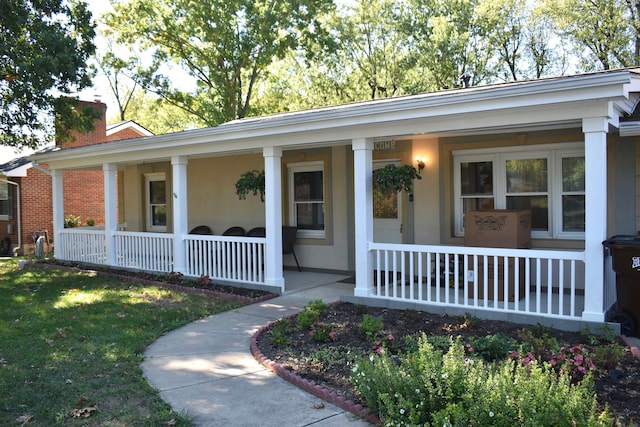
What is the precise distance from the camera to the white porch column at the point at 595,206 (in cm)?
560

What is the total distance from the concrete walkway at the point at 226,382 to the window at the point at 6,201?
14060 mm

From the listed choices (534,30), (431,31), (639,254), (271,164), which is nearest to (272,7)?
(431,31)

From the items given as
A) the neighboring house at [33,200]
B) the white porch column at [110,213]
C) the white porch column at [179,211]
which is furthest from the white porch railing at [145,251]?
the neighboring house at [33,200]

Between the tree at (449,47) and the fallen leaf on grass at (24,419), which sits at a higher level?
the tree at (449,47)

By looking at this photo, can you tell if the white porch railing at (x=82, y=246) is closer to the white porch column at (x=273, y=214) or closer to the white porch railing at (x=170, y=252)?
the white porch railing at (x=170, y=252)

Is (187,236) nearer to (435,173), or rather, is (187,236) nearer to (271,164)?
(271,164)

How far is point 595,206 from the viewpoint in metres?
5.65

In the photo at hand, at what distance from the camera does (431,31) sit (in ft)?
91.3

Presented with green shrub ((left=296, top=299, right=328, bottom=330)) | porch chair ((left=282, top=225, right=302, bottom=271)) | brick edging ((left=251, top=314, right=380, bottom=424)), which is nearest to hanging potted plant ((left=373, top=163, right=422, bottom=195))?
green shrub ((left=296, top=299, right=328, bottom=330))

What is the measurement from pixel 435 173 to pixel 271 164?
283cm

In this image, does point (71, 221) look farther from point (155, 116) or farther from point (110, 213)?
point (155, 116)

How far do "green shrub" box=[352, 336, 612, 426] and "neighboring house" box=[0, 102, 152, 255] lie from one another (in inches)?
605

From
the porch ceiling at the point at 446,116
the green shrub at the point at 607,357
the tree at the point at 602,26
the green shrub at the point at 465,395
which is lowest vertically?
the green shrub at the point at 607,357

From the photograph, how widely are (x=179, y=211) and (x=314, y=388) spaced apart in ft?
21.1
